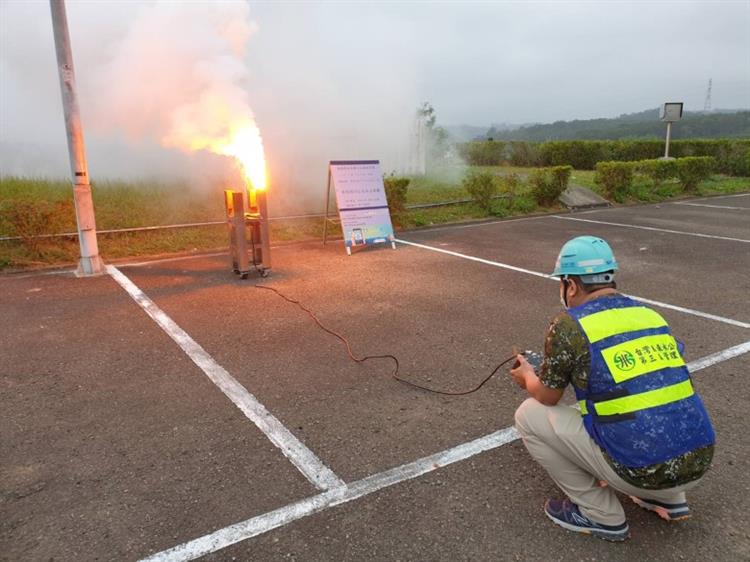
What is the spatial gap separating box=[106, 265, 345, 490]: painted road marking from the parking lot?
0.01m

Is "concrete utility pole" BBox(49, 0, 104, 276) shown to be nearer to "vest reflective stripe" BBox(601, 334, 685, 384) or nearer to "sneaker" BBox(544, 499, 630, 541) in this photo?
"sneaker" BBox(544, 499, 630, 541)

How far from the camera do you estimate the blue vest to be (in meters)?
2.26

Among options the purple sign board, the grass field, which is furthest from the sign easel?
the grass field

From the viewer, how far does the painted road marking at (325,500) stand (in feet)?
8.04

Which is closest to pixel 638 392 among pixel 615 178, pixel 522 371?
pixel 522 371

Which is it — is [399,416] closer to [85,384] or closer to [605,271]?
[605,271]

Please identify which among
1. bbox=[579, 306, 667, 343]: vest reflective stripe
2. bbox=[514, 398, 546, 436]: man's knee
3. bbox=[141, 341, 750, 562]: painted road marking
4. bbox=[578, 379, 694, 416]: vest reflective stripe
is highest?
bbox=[579, 306, 667, 343]: vest reflective stripe

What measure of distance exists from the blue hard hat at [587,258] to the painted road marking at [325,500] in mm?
1301

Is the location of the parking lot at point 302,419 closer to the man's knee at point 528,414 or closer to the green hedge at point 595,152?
the man's knee at point 528,414

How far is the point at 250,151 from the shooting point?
7281mm

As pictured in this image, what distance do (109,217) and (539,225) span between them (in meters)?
8.51

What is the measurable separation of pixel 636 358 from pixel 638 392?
0.14m

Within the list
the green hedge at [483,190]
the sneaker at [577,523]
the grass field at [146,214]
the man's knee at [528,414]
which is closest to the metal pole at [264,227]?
the grass field at [146,214]

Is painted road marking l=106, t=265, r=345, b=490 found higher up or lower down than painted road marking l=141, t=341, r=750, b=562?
higher up
